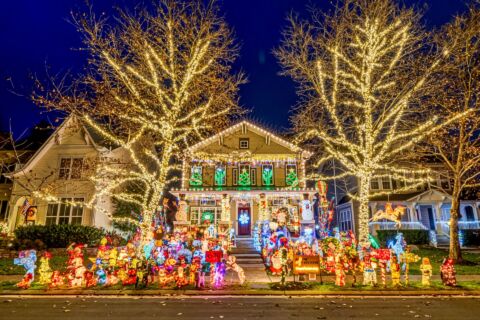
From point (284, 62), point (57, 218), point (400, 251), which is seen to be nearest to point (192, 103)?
point (284, 62)

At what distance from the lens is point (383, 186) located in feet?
81.4

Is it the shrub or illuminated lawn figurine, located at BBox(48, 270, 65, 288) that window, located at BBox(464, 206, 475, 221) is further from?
illuminated lawn figurine, located at BBox(48, 270, 65, 288)

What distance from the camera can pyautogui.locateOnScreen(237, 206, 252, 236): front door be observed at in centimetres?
2053

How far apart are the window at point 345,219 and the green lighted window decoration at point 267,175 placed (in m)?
8.50

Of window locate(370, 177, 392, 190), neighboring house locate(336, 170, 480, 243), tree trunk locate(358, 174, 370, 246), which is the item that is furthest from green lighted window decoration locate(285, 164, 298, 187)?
tree trunk locate(358, 174, 370, 246)

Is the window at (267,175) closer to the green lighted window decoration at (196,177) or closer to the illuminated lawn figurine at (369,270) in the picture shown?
the green lighted window decoration at (196,177)

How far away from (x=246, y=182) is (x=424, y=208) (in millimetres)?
14764

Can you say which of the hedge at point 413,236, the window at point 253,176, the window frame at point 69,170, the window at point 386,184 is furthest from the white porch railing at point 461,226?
the window frame at point 69,170

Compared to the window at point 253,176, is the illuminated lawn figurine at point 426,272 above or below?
below

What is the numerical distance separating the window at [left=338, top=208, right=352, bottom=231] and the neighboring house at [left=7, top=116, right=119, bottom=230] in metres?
19.0

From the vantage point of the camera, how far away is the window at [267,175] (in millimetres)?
21312

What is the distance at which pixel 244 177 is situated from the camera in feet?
70.5

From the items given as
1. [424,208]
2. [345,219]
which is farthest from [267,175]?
[424,208]

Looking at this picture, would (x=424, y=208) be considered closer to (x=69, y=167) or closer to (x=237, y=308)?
(x=237, y=308)
